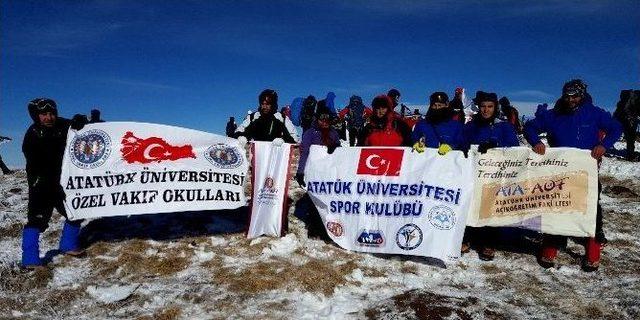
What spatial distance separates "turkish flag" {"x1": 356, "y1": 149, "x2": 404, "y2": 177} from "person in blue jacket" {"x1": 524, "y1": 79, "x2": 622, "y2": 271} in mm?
2091

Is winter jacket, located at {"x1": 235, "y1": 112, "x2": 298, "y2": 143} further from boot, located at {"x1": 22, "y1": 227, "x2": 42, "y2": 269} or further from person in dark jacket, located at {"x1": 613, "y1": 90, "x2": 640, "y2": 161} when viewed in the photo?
person in dark jacket, located at {"x1": 613, "y1": 90, "x2": 640, "y2": 161}

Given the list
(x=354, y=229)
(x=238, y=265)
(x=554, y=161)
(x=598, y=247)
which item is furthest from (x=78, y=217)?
(x=598, y=247)

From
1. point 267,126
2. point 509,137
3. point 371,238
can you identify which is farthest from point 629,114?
point 267,126

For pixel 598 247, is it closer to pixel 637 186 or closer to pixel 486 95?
pixel 486 95

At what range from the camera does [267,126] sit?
7.81 meters

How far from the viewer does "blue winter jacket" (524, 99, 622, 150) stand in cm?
655

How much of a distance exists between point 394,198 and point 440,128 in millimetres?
1367

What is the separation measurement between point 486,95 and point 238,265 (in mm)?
4523

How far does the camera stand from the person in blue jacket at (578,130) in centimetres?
654

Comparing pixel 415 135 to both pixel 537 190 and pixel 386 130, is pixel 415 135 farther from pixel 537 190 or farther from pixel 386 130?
pixel 537 190

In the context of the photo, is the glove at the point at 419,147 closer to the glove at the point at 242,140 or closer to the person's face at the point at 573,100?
the person's face at the point at 573,100

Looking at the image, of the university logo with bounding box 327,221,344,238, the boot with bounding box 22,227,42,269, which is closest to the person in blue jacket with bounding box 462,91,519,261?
the university logo with bounding box 327,221,344,238

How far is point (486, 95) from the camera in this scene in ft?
22.6

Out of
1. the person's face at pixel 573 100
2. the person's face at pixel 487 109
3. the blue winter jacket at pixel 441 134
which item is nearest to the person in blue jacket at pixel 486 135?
the person's face at pixel 487 109
